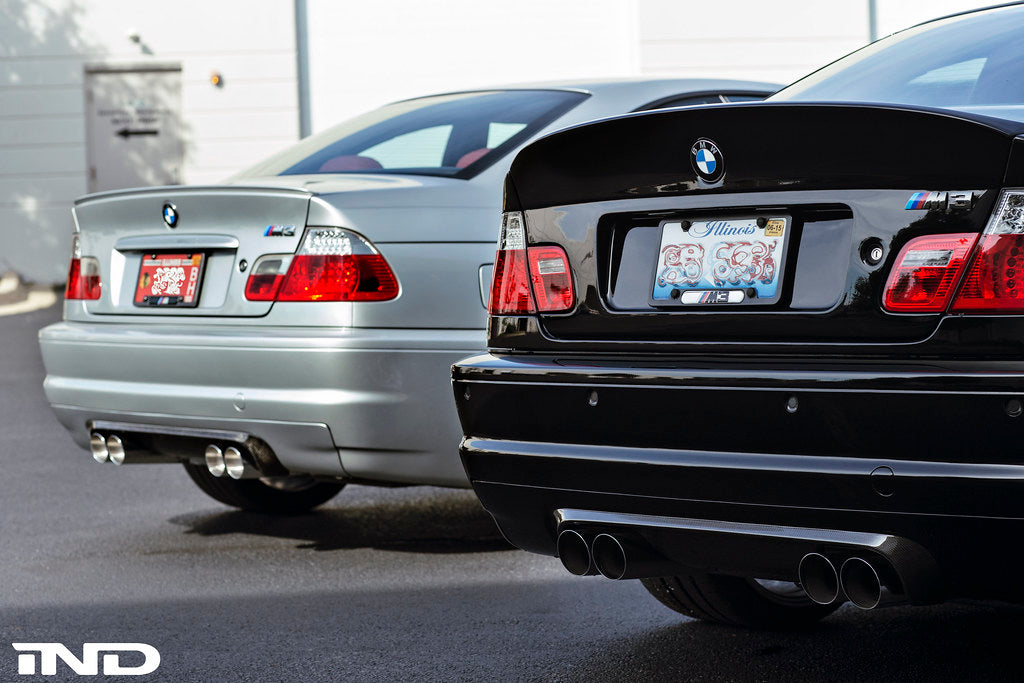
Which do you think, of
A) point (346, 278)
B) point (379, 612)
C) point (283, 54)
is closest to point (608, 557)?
point (379, 612)

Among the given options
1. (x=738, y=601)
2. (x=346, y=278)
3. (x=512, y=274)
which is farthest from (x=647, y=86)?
(x=738, y=601)

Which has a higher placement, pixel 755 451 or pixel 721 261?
pixel 721 261

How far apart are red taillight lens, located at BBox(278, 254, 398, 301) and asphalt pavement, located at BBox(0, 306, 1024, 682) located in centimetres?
91

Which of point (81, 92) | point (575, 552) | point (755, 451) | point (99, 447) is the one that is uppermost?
point (81, 92)

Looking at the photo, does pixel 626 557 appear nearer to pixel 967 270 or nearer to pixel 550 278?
pixel 550 278

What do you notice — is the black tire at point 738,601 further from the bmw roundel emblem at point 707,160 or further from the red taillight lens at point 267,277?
the red taillight lens at point 267,277

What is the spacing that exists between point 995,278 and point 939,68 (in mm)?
1163

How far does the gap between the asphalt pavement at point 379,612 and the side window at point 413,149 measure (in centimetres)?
135

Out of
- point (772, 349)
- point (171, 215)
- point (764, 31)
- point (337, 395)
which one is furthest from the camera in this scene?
point (764, 31)

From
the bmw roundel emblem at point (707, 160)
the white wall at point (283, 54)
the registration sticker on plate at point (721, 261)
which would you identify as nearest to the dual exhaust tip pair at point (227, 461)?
the registration sticker on plate at point (721, 261)

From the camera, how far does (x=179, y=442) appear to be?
15.0 feet

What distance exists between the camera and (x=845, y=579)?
101 inches

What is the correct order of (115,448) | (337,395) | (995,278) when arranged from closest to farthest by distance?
(995,278), (337,395), (115,448)

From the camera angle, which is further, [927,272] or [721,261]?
[721,261]
